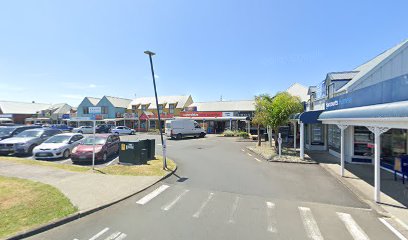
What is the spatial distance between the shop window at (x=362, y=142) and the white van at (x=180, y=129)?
20102mm

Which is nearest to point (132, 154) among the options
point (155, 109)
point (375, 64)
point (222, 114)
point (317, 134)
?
point (375, 64)

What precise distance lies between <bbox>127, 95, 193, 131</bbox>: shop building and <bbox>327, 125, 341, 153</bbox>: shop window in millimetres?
31867

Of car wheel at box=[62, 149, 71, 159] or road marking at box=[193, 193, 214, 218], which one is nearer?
road marking at box=[193, 193, 214, 218]

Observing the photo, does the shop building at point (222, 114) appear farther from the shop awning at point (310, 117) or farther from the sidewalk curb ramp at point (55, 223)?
the sidewalk curb ramp at point (55, 223)

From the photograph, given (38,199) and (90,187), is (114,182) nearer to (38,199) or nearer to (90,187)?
(90,187)

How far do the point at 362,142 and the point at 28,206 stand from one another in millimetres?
15648

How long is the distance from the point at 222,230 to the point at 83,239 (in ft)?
9.60

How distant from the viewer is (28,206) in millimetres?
6121

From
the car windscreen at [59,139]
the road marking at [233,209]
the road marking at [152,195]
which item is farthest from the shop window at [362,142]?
the car windscreen at [59,139]

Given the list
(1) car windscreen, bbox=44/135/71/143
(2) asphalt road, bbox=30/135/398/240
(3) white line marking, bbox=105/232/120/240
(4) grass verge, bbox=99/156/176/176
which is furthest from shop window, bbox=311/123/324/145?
(1) car windscreen, bbox=44/135/71/143

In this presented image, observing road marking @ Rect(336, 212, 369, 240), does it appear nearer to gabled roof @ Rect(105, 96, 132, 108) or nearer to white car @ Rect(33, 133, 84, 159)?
white car @ Rect(33, 133, 84, 159)

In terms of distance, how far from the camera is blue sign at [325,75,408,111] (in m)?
6.83

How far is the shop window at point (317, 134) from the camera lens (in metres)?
18.6

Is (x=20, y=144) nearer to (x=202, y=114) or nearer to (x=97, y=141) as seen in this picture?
(x=97, y=141)
